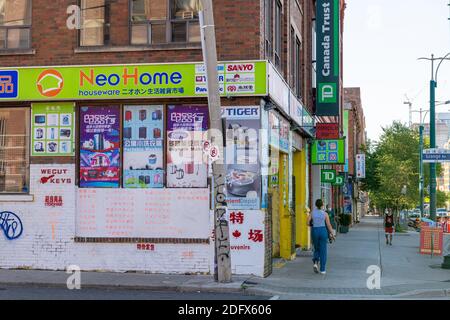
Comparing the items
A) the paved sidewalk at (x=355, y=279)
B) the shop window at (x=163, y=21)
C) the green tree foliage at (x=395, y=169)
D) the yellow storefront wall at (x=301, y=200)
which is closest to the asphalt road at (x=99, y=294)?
the paved sidewalk at (x=355, y=279)

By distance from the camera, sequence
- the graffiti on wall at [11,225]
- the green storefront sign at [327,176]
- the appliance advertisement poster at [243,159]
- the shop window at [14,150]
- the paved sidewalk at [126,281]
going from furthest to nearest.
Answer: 1. the green storefront sign at [327,176]
2. the shop window at [14,150]
3. the graffiti on wall at [11,225]
4. the appliance advertisement poster at [243,159]
5. the paved sidewalk at [126,281]

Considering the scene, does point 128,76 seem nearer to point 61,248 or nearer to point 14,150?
point 14,150

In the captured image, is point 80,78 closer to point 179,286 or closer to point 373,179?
point 179,286

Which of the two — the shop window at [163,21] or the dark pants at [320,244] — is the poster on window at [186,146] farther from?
the dark pants at [320,244]

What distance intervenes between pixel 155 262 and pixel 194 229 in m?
1.17

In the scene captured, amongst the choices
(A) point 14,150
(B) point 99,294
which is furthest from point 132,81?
(B) point 99,294

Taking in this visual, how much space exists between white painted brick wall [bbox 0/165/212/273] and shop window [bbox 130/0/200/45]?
365 cm

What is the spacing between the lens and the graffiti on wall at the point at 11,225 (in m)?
16.2

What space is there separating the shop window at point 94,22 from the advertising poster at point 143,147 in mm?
1881

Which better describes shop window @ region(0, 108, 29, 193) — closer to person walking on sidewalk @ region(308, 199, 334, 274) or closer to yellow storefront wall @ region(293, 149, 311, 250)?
person walking on sidewalk @ region(308, 199, 334, 274)

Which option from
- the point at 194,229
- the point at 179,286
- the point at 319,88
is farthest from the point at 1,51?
the point at 319,88

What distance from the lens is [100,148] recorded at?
16141 millimetres

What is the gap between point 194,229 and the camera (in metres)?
15.6

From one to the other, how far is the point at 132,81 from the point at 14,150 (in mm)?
3449
